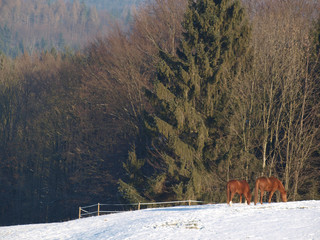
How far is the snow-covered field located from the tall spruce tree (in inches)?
356

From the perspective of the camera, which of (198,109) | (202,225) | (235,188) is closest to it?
(202,225)

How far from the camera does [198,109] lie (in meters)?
37.3

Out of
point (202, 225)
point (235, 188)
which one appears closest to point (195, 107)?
point (235, 188)

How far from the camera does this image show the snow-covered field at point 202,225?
19297 millimetres

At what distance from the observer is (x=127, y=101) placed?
145ft

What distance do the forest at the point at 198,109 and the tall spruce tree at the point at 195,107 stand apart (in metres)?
0.07

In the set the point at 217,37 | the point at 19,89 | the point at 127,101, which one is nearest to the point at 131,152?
the point at 127,101

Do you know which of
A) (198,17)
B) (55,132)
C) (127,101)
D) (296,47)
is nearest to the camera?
(296,47)

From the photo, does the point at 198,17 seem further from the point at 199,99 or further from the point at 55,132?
the point at 55,132

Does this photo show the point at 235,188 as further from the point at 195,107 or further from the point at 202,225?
the point at 195,107

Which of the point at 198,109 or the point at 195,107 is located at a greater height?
the point at 195,107

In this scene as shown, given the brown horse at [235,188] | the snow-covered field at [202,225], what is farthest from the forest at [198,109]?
the brown horse at [235,188]

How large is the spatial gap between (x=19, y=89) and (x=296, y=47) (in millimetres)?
42901

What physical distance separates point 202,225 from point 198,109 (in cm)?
1712
